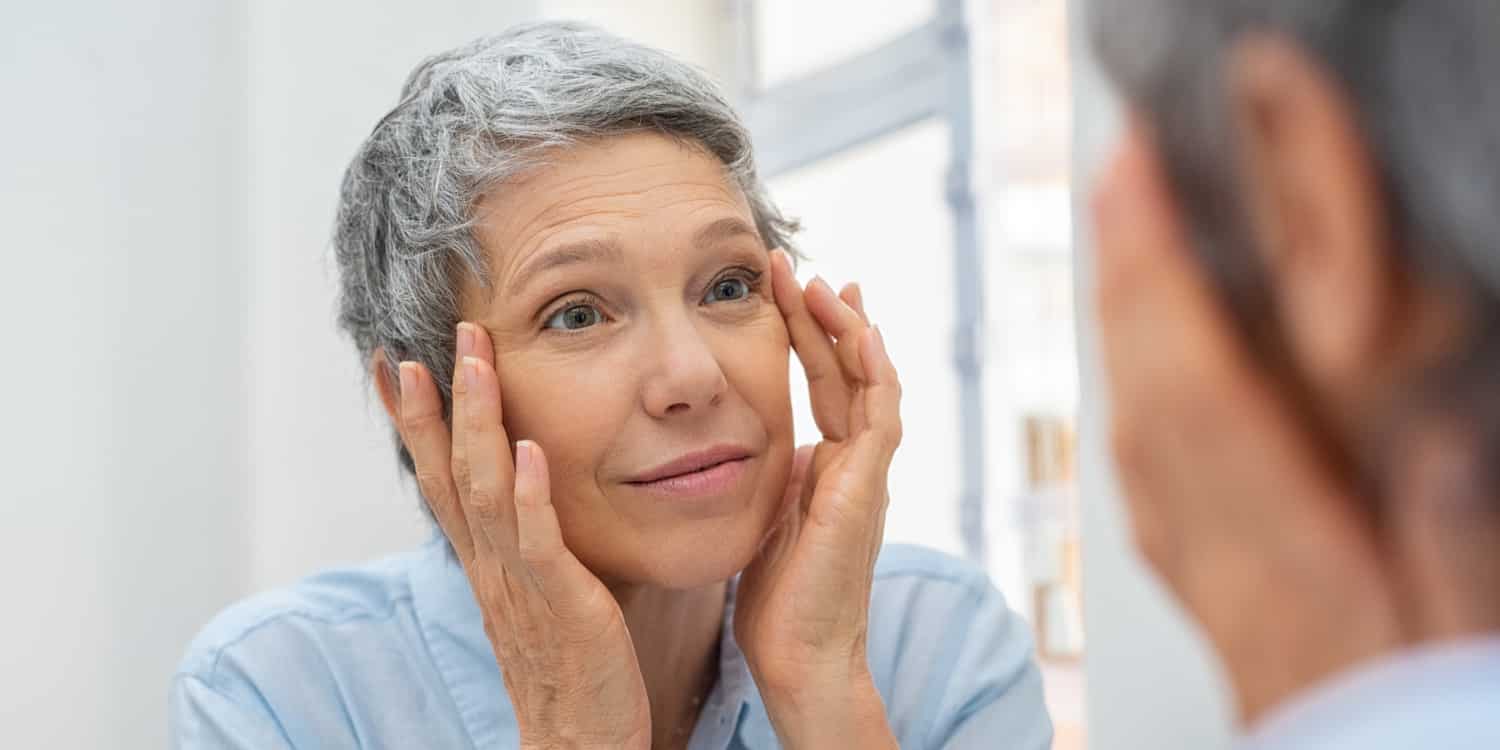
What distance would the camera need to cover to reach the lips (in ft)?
4.61

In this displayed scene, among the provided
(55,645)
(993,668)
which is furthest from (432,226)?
(55,645)

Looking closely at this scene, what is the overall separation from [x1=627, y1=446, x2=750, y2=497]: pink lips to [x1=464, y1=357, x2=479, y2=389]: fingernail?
0.18 meters

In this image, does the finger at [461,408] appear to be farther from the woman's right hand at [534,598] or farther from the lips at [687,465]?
the lips at [687,465]

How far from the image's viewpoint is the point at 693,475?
142 cm

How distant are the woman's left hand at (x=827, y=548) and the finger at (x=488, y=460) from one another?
0.26 m

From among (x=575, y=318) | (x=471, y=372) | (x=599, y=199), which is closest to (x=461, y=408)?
(x=471, y=372)

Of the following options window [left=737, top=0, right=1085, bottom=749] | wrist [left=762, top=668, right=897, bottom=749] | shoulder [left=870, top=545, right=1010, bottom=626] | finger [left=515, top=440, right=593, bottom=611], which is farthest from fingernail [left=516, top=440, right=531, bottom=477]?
window [left=737, top=0, right=1085, bottom=749]

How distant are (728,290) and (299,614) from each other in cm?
61

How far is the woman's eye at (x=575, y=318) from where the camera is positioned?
145cm

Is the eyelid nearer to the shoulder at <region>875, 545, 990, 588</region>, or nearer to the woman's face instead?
the woman's face

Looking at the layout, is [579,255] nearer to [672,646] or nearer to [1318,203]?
[672,646]

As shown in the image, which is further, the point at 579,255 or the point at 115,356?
the point at 115,356

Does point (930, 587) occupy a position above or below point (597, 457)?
below

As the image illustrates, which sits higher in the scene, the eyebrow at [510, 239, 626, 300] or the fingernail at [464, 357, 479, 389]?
the eyebrow at [510, 239, 626, 300]
